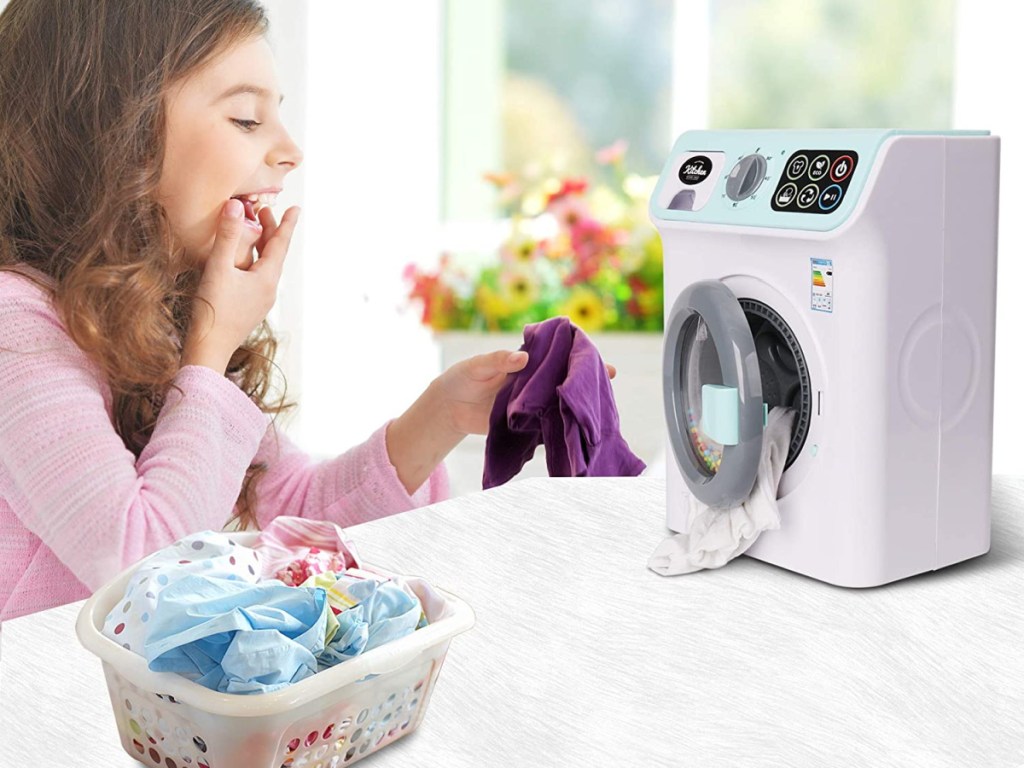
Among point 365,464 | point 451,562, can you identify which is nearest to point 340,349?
point 365,464

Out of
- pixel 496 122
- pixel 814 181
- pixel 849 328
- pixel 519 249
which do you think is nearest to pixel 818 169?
pixel 814 181

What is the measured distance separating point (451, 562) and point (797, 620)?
295 mm

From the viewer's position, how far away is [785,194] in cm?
95

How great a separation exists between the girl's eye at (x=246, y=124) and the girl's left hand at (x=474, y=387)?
37cm

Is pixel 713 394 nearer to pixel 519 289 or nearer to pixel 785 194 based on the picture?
pixel 785 194

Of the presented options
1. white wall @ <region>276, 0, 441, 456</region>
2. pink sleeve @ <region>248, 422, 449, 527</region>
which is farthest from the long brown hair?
white wall @ <region>276, 0, 441, 456</region>

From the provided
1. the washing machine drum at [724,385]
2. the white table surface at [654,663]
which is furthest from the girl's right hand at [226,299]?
the washing machine drum at [724,385]

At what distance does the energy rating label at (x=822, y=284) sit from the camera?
3.03 ft

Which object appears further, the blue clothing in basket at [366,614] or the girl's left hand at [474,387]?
the girl's left hand at [474,387]

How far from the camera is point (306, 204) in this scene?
135 inches

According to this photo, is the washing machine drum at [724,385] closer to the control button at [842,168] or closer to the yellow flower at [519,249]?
the control button at [842,168]

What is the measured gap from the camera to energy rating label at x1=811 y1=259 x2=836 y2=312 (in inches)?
36.4

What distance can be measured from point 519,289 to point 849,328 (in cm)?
216

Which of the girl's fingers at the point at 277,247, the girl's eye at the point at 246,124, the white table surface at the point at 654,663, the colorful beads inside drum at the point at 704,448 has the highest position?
the girl's eye at the point at 246,124
